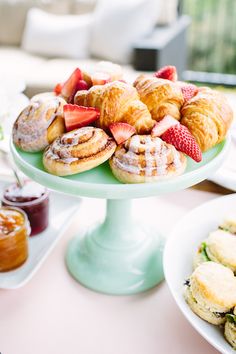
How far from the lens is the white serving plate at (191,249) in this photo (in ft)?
2.30

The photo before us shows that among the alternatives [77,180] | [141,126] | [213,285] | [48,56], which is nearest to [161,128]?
[141,126]

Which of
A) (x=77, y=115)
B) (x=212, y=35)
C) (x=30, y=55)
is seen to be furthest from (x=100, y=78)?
(x=212, y=35)

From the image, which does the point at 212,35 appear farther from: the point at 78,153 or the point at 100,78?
the point at 78,153

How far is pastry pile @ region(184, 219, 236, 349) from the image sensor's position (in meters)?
0.69

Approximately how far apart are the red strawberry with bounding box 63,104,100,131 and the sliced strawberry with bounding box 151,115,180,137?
11cm

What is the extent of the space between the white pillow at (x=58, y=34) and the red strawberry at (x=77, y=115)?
2.28m

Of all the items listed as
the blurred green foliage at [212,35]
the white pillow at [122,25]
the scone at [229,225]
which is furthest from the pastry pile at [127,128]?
the blurred green foliage at [212,35]

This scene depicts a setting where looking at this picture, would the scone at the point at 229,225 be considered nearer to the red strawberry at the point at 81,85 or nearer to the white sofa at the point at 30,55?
the red strawberry at the point at 81,85

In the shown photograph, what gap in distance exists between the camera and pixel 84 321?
80cm

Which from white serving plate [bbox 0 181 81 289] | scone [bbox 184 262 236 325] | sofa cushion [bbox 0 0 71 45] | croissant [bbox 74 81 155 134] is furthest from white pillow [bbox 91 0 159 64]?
scone [bbox 184 262 236 325]

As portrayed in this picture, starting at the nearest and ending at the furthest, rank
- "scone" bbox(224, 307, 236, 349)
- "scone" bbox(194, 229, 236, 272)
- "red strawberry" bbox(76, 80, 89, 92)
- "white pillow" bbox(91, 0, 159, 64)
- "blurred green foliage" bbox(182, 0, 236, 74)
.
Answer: "scone" bbox(224, 307, 236, 349) < "scone" bbox(194, 229, 236, 272) < "red strawberry" bbox(76, 80, 89, 92) < "white pillow" bbox(91, 0, 159, 64) < "blurred green foliage" bbox(182, 0, 236, 74)

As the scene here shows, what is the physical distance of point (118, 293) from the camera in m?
0.85

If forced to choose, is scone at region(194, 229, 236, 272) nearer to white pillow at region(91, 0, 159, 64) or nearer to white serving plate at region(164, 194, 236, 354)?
Answer: white serving plate at region(164, 194, 236, 354)

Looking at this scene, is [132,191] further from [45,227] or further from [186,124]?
[45,227]
